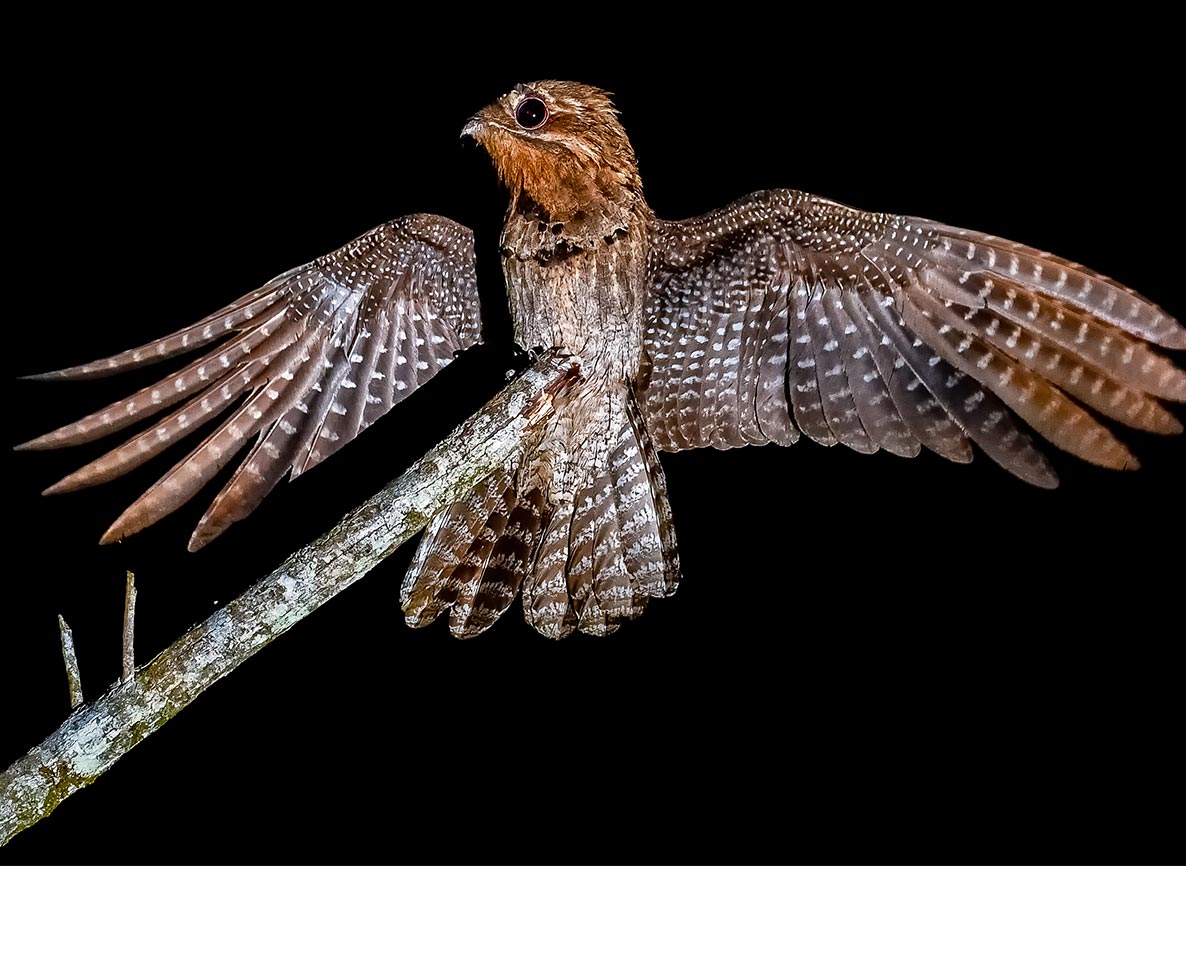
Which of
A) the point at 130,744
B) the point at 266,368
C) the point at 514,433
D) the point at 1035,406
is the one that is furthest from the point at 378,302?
the point at 1035,406

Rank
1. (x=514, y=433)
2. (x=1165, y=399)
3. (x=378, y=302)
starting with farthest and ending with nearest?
(x=378, y=302) → (x=514, y=433) → (x=1165, y=399)

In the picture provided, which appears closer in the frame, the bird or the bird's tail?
the bird

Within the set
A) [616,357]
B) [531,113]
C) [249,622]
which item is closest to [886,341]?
[616,357]

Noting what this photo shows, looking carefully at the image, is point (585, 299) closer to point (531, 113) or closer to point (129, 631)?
point (531, 113)

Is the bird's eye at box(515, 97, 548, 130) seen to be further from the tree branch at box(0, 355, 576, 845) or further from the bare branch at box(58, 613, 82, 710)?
the bare branch at box(58, 613, 82, 710)

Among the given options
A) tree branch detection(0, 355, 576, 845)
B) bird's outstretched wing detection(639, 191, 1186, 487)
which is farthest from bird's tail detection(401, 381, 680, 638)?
tree branch detection(0, 355, 576, 845)

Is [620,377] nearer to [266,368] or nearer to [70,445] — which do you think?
[266,368]

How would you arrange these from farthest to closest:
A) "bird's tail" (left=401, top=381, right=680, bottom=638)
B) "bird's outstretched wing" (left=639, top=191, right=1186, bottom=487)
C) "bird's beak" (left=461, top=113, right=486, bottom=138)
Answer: "bird's tail" (left=401, top=381, right=680, bottom=638) < "bird's beak" (left=461, top=113, right=486, bottom=138) < "bird's outstretched wing" (left=639, top=191, right=1186, bottom=487)
